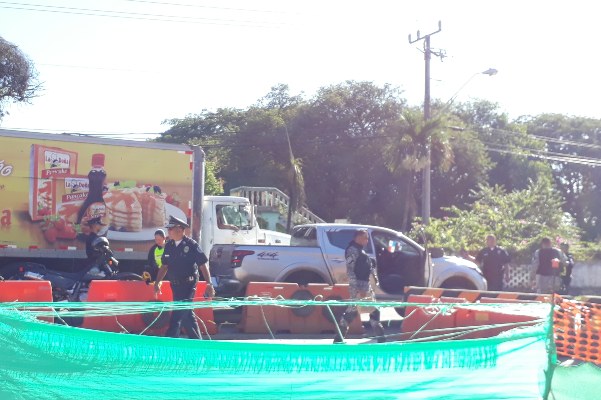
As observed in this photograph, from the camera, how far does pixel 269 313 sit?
13156 mm

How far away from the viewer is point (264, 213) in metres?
31.1

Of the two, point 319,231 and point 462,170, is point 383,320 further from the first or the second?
point 462,170

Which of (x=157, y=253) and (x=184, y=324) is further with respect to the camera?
(x=157, y=253)

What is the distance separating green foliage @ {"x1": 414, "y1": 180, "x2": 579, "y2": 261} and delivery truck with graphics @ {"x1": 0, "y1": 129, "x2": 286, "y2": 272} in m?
12.4

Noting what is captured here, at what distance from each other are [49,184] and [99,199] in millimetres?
964

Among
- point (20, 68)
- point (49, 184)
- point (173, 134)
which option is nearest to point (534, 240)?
point (49, 184)

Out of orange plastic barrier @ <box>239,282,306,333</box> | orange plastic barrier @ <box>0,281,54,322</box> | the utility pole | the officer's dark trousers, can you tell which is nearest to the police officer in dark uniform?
the officer's dark trousers

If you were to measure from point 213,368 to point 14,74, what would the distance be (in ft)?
95.6

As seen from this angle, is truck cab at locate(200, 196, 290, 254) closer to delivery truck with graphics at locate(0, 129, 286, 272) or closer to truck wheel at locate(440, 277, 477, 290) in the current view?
delivery truck with graphics at locate(0, 129, 286, 272)

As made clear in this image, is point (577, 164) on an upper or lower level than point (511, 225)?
upper

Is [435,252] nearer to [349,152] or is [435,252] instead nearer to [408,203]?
[408,203]

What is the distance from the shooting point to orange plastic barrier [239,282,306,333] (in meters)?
13.0

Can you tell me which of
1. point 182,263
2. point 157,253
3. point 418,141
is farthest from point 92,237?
point 418,141

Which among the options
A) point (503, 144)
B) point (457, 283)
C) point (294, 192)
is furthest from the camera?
point (503, 144)
